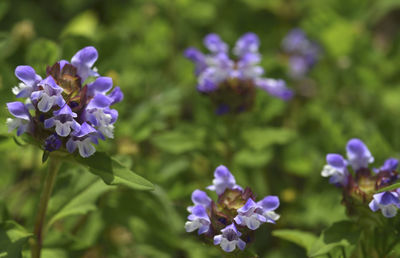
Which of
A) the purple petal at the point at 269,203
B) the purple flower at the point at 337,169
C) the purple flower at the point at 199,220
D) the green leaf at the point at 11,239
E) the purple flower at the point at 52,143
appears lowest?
the green leaf at the point at 11,239

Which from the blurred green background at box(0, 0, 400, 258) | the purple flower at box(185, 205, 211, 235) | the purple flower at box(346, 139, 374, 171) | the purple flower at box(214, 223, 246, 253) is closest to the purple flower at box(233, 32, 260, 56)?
the blurred green background at box(0, 0, 400, 258)

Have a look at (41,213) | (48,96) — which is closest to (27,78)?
(48,96)

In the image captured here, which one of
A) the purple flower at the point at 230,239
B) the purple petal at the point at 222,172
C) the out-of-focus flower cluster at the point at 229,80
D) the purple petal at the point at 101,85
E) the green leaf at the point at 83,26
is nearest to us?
the purple flower at the point at 230,239

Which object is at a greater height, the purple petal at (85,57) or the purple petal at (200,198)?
the purple petal at (85,57)

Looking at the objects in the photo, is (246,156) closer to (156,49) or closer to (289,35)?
(156,49)

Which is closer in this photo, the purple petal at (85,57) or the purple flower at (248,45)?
the purple petal at (85,57)

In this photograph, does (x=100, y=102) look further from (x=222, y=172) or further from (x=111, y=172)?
(x=222, y=172)

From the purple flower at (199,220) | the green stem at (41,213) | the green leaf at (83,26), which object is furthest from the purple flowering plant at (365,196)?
the green leaf at (83,26)

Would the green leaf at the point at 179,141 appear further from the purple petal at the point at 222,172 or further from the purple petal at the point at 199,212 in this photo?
the purple petal at the point at 199,212
